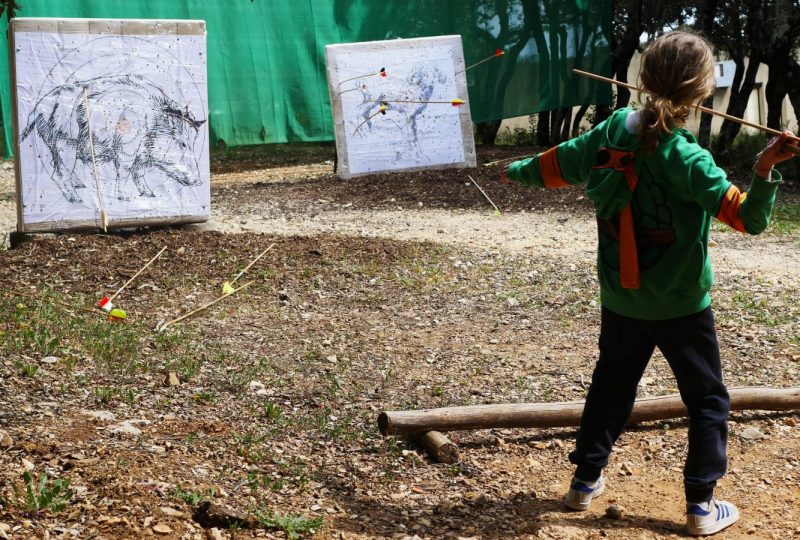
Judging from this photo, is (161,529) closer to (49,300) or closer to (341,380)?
(341,380)

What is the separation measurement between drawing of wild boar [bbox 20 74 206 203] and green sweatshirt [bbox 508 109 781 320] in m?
5.47

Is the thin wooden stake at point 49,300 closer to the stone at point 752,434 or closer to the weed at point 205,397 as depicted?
the weed at point 205,397

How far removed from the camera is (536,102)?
15.0 metres

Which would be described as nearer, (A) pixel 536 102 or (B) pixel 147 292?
(B) pixel 147 292

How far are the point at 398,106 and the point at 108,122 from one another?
4.68 m

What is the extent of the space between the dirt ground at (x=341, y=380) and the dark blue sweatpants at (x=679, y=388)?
25 cm

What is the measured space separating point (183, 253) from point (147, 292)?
898 millimetres

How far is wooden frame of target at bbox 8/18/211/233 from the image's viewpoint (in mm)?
7484

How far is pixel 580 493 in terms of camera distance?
11.1ft

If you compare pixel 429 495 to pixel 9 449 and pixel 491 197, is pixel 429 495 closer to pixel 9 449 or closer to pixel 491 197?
pixel 9 449

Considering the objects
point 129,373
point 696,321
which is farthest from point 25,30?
point 696,321

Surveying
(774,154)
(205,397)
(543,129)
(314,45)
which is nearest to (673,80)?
(774,154)

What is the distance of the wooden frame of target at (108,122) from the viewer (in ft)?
24.6

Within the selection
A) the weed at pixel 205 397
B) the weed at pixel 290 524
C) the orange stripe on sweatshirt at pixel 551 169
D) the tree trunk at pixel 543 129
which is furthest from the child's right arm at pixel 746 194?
the tree trunk at pixel 543 129
